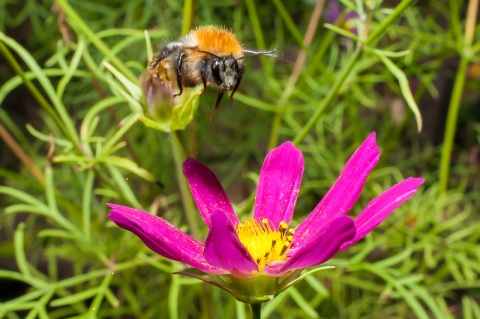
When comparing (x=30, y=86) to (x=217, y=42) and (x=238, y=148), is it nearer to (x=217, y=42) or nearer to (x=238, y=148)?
Result: (x=217, y=42)

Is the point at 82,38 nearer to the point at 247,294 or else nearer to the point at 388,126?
the point at 247,294

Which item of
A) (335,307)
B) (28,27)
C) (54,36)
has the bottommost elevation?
(335,307)

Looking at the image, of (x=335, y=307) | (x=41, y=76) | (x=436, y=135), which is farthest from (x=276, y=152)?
(x=436, y=135)

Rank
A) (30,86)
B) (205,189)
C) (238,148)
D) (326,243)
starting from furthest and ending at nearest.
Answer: (238,148)
(30,86)
(205,189)
(326,243)

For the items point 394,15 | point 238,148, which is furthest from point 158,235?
point 238,148

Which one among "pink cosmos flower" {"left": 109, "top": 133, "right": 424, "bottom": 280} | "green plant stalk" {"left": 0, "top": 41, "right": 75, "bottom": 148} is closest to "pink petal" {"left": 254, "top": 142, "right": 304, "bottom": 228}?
"pink cosmos flower" {"left": 109, "top": 133, "right": 424, "bottom": 280}

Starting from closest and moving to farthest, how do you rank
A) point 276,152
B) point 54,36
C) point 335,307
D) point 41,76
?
point 276,152, point 41,76, point 335,307, point 54,36

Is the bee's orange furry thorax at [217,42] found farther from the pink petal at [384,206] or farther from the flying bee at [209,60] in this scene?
the pink petal at [384,206]
